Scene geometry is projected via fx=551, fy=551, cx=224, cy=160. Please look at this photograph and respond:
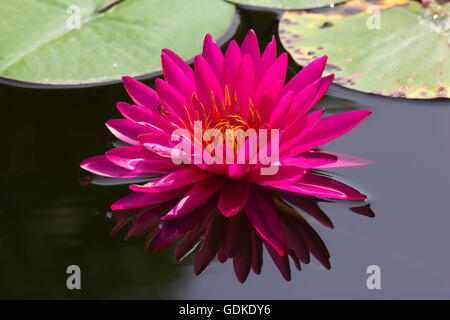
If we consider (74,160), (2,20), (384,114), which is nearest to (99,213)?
(74,160)

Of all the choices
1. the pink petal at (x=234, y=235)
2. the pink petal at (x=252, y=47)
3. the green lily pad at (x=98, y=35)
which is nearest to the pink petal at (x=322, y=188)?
the pink petal at (x=234, y=235)

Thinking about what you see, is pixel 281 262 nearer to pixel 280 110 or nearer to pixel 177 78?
pixel 280 110

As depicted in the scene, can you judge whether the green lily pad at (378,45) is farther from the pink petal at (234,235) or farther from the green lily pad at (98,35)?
the pink petal at (234,235)

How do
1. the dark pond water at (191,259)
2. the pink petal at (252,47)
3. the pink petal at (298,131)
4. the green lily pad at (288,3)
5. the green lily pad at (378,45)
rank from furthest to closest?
1. the green lily pad at (288,3)
2. the green lily pad at (378,45)
3. the pink petal at (252,47)
4. the pink petal at (298,131)
5. the dark pond water at (191,259)

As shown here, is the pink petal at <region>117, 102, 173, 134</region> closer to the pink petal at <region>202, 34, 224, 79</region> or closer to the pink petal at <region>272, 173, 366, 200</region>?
the pink petal at <region>202, 34, 224, 79</region>

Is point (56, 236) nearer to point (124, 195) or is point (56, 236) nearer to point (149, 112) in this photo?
point (124, 195)

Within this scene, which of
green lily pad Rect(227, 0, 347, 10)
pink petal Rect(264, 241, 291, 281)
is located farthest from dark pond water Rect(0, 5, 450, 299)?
green lily pad Rect(227, 0, 347, 10)
